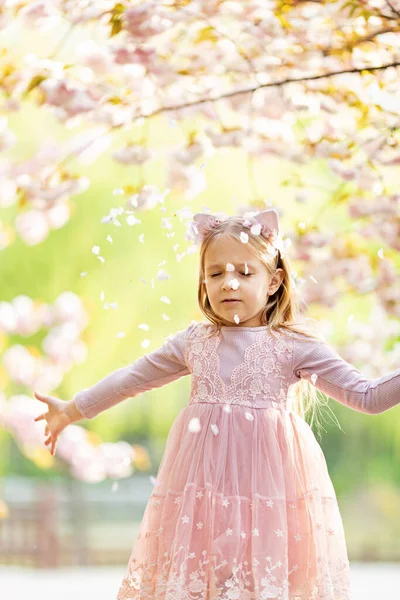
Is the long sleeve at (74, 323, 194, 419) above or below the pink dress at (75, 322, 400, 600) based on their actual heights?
above

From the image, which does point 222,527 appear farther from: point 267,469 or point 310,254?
point 310,254

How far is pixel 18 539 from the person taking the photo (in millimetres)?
5586

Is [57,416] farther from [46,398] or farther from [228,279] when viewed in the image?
[228,279]

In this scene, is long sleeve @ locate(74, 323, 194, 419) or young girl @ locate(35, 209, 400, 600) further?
long sleeve @ locate(74, 323, 194, 419)

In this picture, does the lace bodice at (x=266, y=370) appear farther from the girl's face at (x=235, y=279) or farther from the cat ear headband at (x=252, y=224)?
the cat ear headband at (x=252, y=224)

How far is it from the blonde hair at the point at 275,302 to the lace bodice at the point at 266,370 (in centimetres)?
3

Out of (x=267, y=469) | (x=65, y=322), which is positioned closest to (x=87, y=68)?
(x=65, y=322)

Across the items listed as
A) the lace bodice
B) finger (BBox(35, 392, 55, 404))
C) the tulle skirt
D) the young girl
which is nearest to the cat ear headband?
the young girl

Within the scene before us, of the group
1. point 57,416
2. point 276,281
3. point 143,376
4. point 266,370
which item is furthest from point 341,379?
point 57,416

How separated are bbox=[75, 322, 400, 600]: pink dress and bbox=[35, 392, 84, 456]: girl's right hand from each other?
0.23 metres

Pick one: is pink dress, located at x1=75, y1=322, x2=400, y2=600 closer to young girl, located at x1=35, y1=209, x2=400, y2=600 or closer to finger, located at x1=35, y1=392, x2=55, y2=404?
young girl, located at x1=35, y1=209, x2=400, y2=600

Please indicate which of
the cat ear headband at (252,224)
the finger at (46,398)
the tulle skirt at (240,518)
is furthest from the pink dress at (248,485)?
the finger at (46,398)

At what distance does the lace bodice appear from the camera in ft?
5.04
